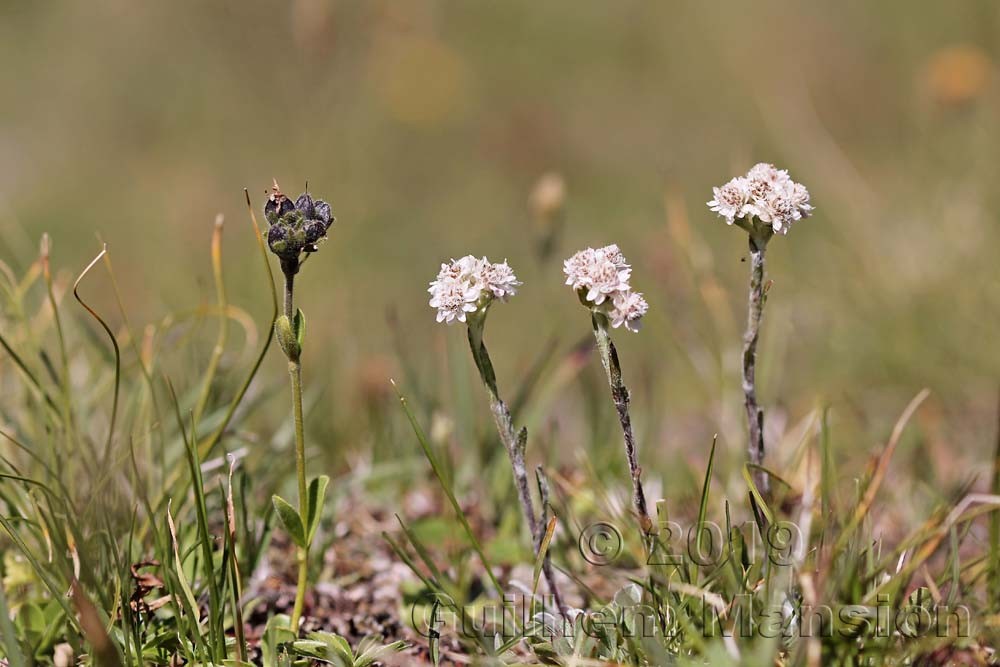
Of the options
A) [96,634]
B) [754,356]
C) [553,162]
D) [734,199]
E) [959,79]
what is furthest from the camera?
[553,162]

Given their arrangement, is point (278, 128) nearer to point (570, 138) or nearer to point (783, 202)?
point (570, 138)

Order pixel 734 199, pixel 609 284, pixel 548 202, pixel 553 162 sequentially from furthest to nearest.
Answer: pixel 553 162, pixel 548 202, pixel 734 199, pixel 609 284

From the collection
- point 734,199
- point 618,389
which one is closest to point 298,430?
point 618,389

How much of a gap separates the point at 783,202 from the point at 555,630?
0.81 m

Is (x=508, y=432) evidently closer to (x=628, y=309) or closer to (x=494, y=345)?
(x=628, y=309)

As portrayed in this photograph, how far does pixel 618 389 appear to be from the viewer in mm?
1450

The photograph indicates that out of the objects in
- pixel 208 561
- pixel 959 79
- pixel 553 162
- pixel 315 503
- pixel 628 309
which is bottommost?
pixel 208 561

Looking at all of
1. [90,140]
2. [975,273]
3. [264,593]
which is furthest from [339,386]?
[90,140]

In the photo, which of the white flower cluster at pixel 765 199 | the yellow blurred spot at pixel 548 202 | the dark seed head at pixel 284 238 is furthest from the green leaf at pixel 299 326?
the yellow blurred spot at pixel 548 202

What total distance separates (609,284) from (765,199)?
1.05ft

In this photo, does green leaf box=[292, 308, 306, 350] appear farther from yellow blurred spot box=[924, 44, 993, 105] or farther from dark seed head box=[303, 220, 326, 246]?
yellow blurred spot box=[924, 44, 993, 105]

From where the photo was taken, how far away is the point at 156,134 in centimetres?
719

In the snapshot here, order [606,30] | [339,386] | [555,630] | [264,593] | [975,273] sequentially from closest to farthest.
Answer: [555,630]
[264,593]
[339,386]
[975,273]
[606,30]

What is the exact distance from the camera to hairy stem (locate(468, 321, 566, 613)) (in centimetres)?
147
